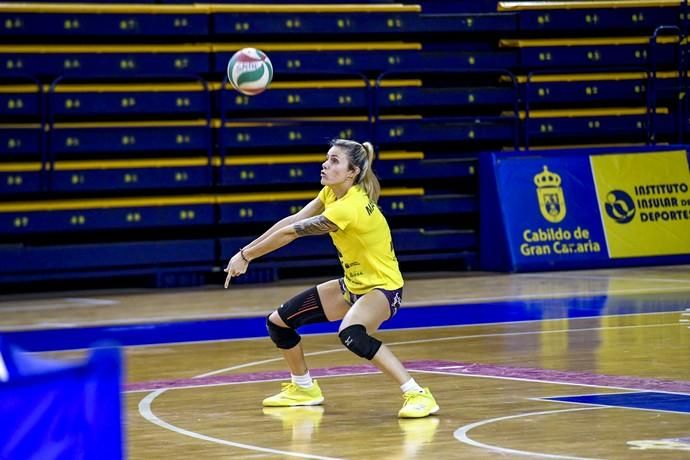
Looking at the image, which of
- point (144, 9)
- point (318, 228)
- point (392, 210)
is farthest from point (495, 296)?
point (318, 228)

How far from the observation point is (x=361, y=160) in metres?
10.2

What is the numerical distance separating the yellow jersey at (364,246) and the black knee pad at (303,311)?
0.27 metres

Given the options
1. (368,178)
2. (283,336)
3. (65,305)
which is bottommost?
(65,305)

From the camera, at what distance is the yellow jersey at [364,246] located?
10148 mm

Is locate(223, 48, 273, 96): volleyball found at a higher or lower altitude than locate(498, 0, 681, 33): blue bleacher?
lower

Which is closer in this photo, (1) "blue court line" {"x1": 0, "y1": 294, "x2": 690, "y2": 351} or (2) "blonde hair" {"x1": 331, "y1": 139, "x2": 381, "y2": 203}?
(2) "blonde hair" {"x1": 331, "y1": 139, "x2": 381, "y2": 203}

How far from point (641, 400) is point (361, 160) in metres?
2.54

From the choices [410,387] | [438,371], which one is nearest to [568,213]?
[438,371]

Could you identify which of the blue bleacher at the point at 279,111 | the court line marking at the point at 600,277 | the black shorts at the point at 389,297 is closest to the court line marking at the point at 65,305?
the blue bleacher at the point at 279,111

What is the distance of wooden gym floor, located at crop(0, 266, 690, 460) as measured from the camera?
8.98 meters

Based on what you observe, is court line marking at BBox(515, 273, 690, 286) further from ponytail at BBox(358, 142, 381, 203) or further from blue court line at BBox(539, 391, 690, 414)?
ponytail at BBox(358, 142, 381, 203)

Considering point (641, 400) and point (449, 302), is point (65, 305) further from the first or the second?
point (641, 400)

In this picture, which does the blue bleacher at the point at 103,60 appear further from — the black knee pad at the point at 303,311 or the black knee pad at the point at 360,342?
the black knee pad at the point at 360,342

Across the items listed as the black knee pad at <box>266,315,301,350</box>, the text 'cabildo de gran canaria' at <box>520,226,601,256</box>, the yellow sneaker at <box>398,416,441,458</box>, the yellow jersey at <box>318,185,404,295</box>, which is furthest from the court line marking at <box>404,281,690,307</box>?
the yellow sneaker at <box>398,416,441,458</box>
